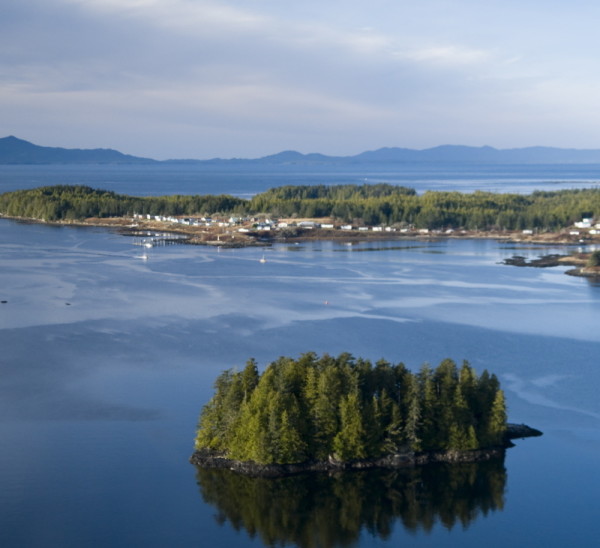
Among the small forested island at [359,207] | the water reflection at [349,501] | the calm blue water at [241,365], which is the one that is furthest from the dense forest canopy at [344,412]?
the small forested island at [359,207]

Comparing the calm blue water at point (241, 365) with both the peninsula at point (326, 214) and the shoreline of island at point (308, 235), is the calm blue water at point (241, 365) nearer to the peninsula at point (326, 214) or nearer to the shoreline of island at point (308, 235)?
the shoreline of island at point (308, 235)

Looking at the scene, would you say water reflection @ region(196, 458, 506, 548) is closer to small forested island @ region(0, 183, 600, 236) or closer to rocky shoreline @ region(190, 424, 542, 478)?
rocky shoreline @ region(190, 424, 542, 478)

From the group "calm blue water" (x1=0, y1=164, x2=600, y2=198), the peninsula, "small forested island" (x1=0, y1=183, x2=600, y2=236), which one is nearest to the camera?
the peninsula

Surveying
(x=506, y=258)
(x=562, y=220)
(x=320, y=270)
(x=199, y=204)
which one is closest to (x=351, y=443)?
(x=320, y=270)

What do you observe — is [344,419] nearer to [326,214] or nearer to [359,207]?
[359,207]

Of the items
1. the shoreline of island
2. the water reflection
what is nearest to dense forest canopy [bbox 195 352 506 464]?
the water reflection

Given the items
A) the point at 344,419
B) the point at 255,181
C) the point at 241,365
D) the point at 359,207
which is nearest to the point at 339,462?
the point at 344,419
